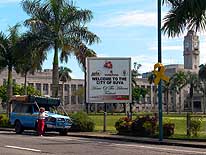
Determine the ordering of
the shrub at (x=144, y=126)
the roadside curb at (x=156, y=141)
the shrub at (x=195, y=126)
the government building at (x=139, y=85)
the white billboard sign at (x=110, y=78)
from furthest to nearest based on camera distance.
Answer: the government building at (x=139, y=85) < the white billboard sign at (x=110, y=78) < the shrub at (x=144, y=126) < the shrub at (x=195, y=126) < the roadside curb at (x=156, y=141)

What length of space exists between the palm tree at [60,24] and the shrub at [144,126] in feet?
34.4

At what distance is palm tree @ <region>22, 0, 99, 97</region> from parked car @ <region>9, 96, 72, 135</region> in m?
5.47

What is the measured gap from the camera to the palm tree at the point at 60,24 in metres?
35.4

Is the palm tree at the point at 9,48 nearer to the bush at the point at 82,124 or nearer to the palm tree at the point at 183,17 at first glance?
the bush at the point at 82,124

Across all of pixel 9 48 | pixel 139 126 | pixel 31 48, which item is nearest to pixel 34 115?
pixel 139 126

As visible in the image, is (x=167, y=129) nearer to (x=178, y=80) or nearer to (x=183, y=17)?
(x=183, y=17)

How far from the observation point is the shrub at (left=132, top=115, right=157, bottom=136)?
1025 inches

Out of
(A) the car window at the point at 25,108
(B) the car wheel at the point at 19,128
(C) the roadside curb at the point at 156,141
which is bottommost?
(C) the roadside curb at the point at 156,141

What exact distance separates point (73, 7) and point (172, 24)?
49.2ft

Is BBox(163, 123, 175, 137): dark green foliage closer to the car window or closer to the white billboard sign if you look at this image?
the white billboard sign

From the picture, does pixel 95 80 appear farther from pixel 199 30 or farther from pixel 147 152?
pixel 147 152

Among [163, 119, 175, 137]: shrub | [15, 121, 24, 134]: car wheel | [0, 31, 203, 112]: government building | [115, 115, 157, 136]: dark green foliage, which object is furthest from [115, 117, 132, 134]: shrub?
[0, 31, 203, 112]: government building

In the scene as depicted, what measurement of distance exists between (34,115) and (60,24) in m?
8.63

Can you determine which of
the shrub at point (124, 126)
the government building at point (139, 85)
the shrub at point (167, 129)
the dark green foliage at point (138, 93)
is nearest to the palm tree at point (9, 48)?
the shrub at point (124, 126)
